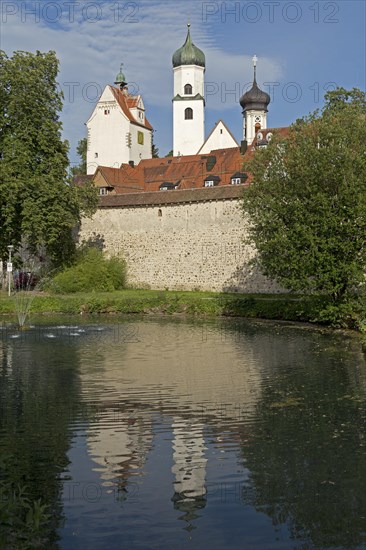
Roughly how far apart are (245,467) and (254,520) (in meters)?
1.67

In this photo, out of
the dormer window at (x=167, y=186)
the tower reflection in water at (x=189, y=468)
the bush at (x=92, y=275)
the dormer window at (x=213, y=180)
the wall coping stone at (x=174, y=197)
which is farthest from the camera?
the dormer window at (x=167, y=186)

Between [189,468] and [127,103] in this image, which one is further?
[127,103]

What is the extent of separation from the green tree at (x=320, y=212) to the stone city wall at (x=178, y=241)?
12.7 meters

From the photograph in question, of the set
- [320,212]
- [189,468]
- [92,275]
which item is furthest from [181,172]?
[189,468]

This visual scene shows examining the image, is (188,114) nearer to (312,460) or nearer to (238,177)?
(238,177)

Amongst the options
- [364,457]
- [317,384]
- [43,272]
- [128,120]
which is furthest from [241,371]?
[128,120]

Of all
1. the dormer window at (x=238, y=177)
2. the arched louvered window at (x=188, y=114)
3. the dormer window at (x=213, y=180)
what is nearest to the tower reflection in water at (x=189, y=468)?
the dormer window at (x=238, y=177)

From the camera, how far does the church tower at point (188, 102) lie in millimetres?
82188

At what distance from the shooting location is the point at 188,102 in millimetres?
82250

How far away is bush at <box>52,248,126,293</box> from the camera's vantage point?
4122cm

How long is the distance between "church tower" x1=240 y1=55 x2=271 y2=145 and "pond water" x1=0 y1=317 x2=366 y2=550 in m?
61.9

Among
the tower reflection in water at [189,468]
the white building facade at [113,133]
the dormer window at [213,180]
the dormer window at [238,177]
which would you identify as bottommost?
the tower reflection in water at [189,468]

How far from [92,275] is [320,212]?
1870cm

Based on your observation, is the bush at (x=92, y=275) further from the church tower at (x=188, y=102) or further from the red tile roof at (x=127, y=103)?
the church tower at (x=188, y=102)
